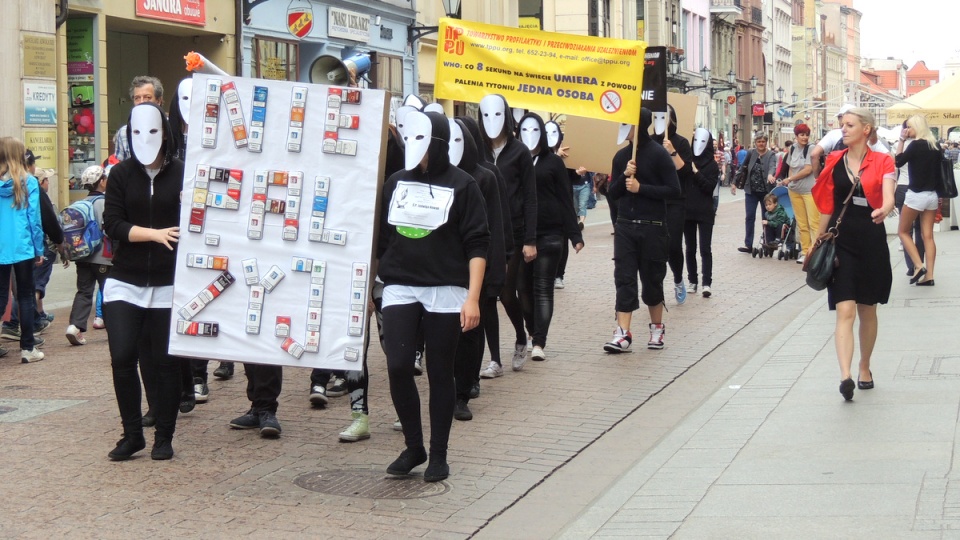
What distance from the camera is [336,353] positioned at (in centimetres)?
672

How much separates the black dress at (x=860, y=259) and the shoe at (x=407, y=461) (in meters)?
2.99

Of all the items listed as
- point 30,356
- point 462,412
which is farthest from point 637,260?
point 30,356

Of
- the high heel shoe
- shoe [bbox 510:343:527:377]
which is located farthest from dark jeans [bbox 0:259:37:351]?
the high heel shoe

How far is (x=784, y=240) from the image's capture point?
1856 cm

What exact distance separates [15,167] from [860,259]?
20.9 feet

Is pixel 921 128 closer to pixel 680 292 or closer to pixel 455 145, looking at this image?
pixel 680 292

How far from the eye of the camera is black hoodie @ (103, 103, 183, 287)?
6.79m

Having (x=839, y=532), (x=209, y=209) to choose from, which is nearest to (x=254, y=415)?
(x=209, y=209)

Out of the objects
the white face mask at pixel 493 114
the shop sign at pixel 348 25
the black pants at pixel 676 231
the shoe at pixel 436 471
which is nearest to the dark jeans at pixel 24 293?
the white face mask at pixel 493 114

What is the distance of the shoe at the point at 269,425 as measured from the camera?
7.34 meters

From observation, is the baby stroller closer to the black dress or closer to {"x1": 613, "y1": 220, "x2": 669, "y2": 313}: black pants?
{"x1": 613, "y1": 220, "x2": 669, "y2": 313}: black pants

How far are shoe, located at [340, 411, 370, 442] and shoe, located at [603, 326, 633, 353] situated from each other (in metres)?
3.38

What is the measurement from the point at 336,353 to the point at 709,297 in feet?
25.8

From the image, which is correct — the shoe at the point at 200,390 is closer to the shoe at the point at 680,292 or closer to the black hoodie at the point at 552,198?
the black hoodie at the point at 552,198
